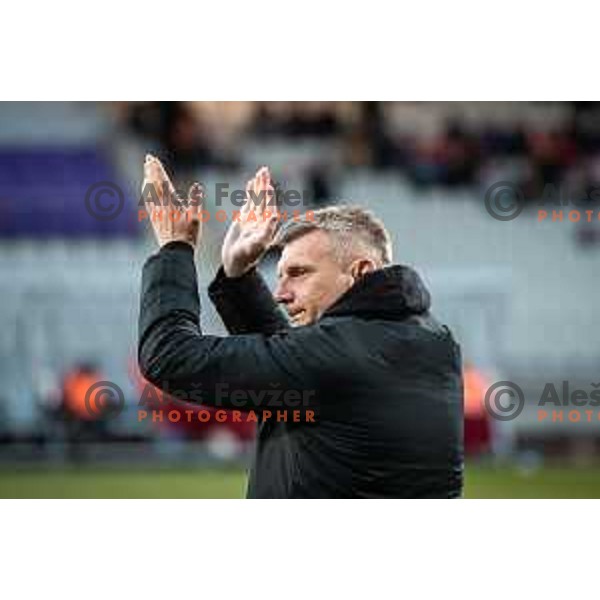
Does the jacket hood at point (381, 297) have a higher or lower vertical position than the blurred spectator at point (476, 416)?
lower

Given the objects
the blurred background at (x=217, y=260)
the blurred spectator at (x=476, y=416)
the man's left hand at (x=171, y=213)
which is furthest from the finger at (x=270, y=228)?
the blurred spectator at (x=476, y=416)

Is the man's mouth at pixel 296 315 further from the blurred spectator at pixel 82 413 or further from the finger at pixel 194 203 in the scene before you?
the blurred spectator at pixel 82 413

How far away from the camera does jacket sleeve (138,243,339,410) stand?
1591 millimetres

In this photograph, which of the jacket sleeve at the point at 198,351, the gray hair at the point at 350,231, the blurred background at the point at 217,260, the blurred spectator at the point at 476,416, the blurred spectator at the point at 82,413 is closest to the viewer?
the jacket sleeve at the point at 198,351

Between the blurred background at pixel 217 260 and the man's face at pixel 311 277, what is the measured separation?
280 centimetres

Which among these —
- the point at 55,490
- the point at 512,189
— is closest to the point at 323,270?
the point at 512,189

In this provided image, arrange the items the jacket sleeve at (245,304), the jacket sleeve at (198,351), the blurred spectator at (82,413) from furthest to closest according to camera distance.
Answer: the blurred spectator at (82,413)
the jacket sleeve at (245,304)
the jacket sleeve at (198,351)

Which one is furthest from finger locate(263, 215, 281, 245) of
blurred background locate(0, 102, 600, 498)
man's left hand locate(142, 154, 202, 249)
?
blurred background locate(0, 102, 600, 498)

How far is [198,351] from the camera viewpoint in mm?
1593

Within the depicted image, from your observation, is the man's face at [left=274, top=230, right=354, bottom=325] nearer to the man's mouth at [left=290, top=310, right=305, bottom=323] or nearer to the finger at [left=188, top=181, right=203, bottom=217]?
the man's mouth at [left=290, top=310, right=305, bottom=323]

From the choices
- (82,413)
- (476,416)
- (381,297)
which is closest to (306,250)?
(381,297)

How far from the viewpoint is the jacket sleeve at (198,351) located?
5.22 feet

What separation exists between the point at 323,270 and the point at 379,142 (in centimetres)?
356

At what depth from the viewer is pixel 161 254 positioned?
5.35 feet
